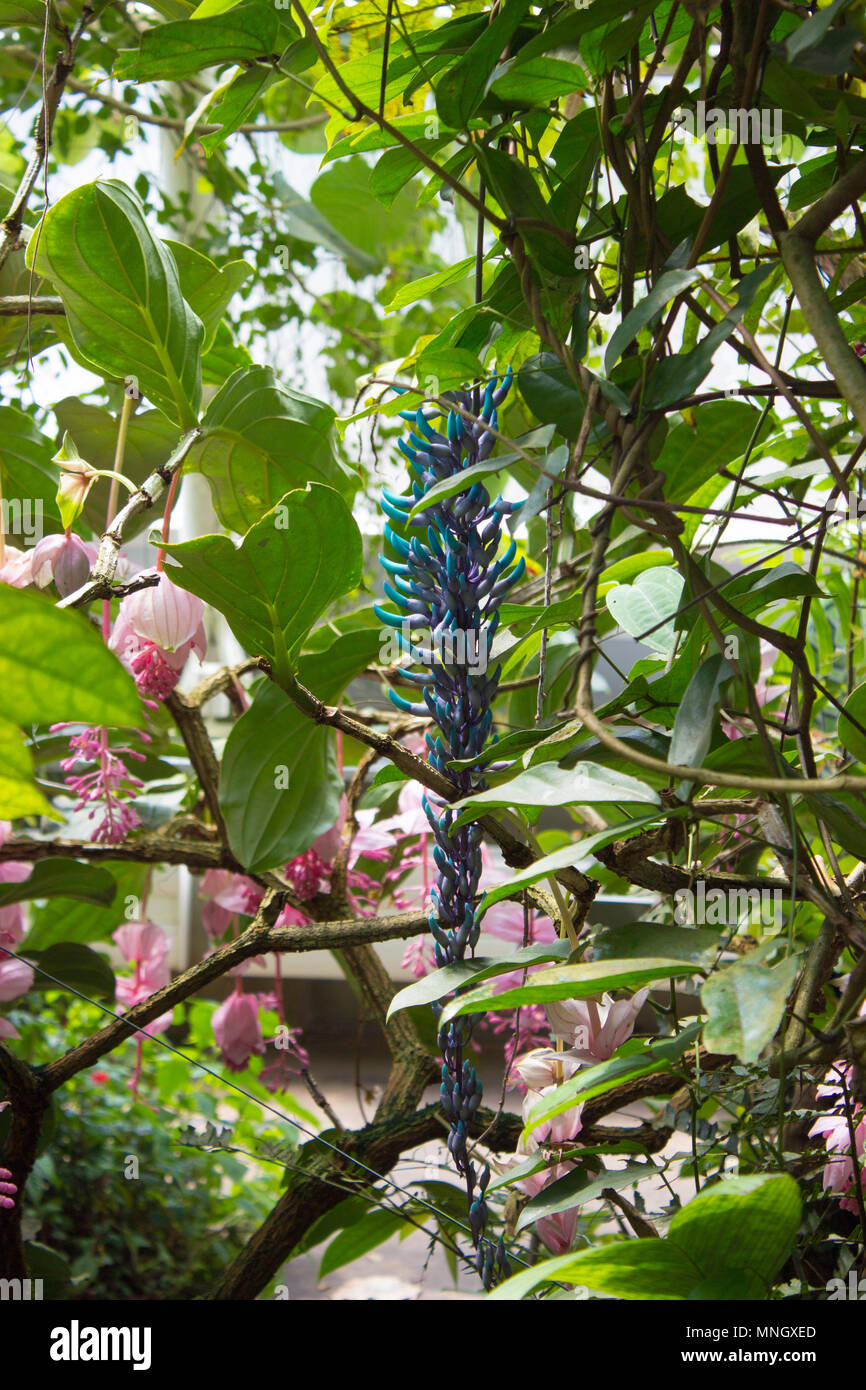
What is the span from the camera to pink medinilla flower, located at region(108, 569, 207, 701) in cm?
46

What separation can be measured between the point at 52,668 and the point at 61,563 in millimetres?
282

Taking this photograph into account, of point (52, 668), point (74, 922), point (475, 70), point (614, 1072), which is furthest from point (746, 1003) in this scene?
point (74, 922)

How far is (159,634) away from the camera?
46 cm

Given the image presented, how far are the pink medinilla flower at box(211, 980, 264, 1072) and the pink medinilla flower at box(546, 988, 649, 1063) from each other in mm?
373

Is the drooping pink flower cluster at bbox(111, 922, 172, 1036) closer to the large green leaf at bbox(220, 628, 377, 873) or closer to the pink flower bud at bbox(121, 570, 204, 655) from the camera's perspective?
the large green leaf at bbox(220, 628, 377, 873)

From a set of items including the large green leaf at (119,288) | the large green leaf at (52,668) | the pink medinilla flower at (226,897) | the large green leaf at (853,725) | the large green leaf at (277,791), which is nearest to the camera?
the large green leaf at (52,668)

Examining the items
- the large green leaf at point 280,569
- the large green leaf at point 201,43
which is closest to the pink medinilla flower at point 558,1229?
the large green leaf at point 280,569

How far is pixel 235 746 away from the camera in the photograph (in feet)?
1.68

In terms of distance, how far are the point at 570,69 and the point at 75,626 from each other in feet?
0.86

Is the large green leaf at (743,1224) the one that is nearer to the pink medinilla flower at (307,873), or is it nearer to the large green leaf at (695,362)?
the large green leaf at (695,362)

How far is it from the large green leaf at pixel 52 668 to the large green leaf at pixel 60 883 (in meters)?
0.46

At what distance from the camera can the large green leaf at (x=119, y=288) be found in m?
0.41
